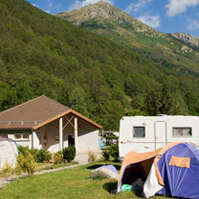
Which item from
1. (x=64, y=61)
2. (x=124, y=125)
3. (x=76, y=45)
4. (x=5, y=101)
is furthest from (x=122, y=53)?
(x=124, y=125)

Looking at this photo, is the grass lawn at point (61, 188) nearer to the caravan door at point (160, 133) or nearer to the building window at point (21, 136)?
the caravan door at point (160, 133)

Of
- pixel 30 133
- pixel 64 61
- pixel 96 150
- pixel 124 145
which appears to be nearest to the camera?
pixel 124 145

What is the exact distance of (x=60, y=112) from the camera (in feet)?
86.7

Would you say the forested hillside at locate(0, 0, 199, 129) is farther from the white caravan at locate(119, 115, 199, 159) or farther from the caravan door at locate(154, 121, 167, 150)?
the caravan door at locate(154, 121, 167, 150)

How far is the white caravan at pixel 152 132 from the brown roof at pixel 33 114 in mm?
10660

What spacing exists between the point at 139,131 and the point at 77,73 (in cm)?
8218

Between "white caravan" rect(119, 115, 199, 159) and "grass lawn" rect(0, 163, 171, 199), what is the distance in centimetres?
274

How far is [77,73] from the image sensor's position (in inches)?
3745

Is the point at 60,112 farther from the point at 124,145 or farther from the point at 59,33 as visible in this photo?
the point at 59,33

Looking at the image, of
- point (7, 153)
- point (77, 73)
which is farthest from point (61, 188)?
point (77, 73)

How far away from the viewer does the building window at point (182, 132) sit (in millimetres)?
13844

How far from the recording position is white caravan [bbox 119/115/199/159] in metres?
13.9

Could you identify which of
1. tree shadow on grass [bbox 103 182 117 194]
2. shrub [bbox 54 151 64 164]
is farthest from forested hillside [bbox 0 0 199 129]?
tree shadow on grass [bbox 103 182 117 194]

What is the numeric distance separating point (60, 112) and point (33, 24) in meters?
89.8
